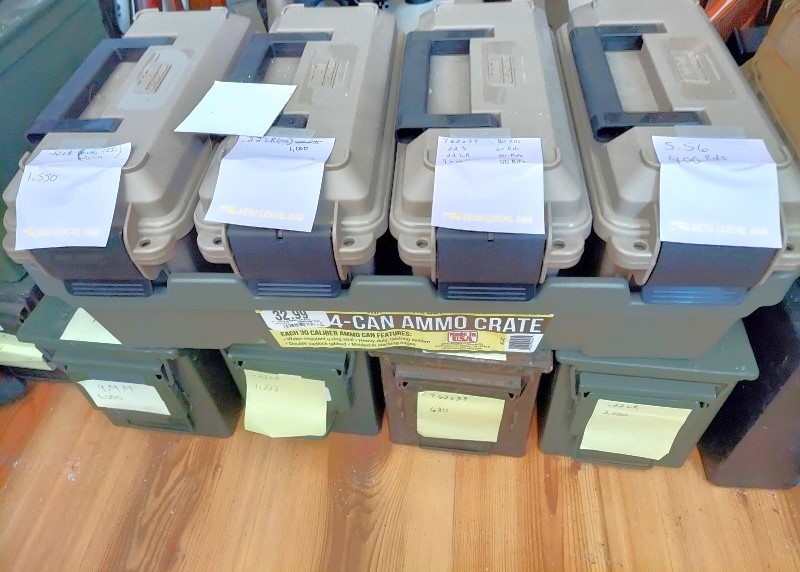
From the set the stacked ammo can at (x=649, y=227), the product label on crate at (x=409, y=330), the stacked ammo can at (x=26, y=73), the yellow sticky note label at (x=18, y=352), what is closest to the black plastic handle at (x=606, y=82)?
the stacked ammo can at (x=649, y=227)

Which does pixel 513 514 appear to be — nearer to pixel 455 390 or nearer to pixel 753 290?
pixel 455 390

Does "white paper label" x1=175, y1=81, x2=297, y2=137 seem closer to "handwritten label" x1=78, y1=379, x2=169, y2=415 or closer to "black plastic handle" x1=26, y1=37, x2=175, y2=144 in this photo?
"black plastic handle" x1=26, y1=37, x2=175, y2=144

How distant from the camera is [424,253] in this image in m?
0.57

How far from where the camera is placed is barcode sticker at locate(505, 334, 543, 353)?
666 mm

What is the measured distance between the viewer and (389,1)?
3.05ft

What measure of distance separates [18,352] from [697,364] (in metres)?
0.98

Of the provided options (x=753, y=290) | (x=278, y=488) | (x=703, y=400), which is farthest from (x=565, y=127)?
(x=278, y=488)

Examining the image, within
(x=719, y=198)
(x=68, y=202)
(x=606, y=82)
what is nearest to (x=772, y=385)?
(x=719, y=198)

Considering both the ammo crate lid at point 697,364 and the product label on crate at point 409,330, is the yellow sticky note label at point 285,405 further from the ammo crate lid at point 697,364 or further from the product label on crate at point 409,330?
the ammo crate lid at point 697,364

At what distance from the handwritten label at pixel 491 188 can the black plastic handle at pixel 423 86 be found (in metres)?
0.06

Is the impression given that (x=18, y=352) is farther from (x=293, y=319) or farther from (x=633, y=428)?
(x=633, y=428)

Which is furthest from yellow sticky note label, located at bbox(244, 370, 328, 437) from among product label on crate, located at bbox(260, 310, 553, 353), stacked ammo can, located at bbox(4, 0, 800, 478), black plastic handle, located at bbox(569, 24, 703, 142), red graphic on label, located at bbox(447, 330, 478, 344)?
black plastic handle, located at bbox(569, 24, 703, 142)

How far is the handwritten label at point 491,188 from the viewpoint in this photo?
0.53 metres

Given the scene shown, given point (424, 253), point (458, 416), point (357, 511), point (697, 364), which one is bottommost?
point (357, 511)
